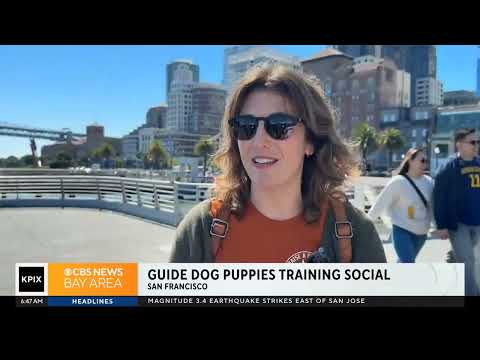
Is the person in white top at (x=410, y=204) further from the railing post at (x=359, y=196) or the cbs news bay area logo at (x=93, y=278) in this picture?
the cbs news bay area logo at (x=93, y=278)

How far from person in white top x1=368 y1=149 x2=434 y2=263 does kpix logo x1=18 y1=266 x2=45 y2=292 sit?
2.41 meters

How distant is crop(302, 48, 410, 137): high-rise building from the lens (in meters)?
2.45

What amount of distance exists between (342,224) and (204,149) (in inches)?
43.4

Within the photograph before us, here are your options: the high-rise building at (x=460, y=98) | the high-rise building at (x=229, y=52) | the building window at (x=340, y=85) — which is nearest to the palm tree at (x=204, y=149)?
the high-rise building at (x=229, y=52)

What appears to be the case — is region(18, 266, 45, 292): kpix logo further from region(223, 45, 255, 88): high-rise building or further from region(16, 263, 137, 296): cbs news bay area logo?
region(223, 45, 255, 88): high-rise building

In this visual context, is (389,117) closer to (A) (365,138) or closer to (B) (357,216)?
(A) (365,138)

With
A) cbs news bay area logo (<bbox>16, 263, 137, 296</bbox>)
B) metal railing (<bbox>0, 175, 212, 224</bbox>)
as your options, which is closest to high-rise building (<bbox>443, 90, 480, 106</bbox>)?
metal railing (<bbox>0, 175, 212, 224</bbox>)

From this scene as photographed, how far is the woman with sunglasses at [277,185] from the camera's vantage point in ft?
6.38

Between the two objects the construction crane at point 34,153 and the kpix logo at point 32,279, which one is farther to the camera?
the construction crane at point 34,153

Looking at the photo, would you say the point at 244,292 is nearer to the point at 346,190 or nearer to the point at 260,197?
the point at 260,197

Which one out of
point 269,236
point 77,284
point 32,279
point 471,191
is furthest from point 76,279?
point 471,191

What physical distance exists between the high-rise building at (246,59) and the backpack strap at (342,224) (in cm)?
79

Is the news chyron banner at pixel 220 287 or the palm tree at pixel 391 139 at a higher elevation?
the palm tree at pixel 391 139
